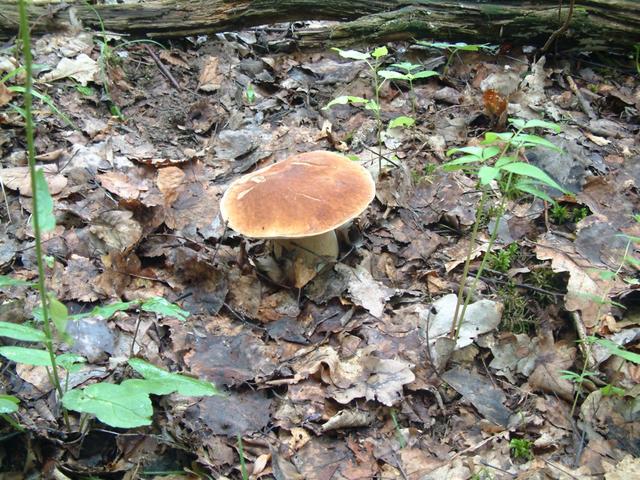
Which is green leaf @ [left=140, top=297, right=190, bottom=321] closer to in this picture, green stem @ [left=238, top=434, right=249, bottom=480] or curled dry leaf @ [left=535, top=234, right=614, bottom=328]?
green stem @ [left=238, top=434, right=249, bottom=480]

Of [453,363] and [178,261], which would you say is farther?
[178,261]

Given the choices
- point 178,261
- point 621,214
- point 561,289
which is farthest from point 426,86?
point 178,261

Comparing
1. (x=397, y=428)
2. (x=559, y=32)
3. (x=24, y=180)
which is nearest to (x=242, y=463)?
(x=397, y=428)

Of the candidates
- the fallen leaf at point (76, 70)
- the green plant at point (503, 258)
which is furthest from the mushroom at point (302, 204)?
the fallen leaf at point (76, 70)

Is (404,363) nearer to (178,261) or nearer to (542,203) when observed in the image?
(178,261)

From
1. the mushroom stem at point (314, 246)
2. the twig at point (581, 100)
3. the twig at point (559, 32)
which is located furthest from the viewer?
the twig at point (559, 32)

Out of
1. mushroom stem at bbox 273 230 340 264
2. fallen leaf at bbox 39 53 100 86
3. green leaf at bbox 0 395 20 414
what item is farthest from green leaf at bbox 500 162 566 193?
fallen leaf at bbox 39 53 100 86

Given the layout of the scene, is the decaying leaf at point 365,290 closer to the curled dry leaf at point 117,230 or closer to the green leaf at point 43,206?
the curled dry leaf at point 117,230
